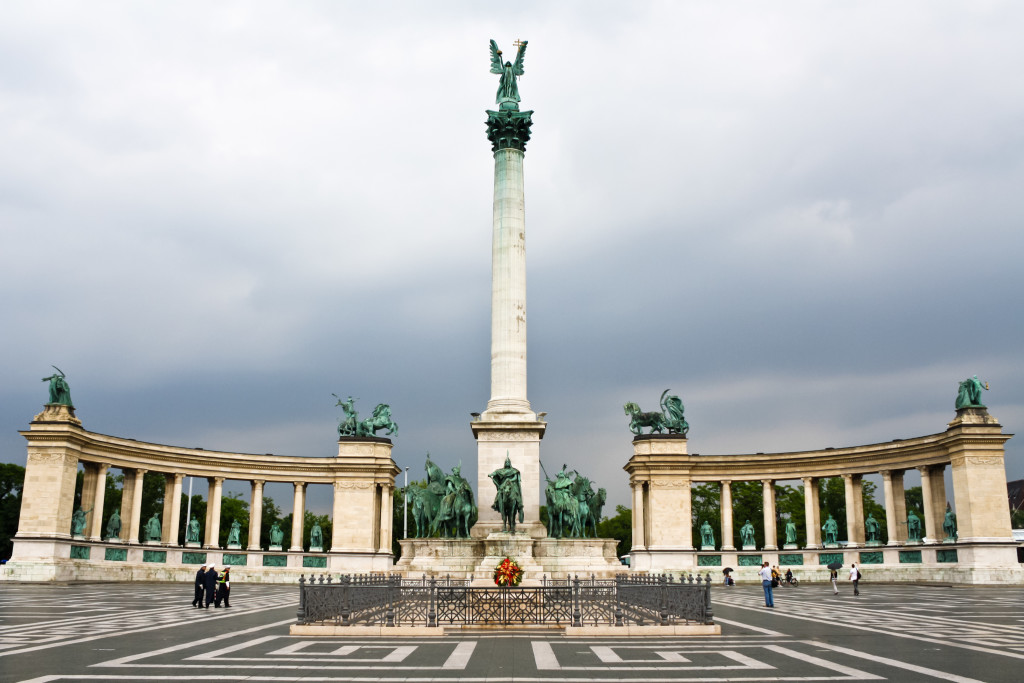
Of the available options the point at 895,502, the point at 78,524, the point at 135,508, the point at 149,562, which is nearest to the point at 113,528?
the point at 135,508

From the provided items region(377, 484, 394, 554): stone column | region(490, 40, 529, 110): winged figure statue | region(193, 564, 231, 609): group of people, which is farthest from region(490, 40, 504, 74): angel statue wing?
region(377, 484, 394, 554): stone column

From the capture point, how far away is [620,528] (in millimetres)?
118625

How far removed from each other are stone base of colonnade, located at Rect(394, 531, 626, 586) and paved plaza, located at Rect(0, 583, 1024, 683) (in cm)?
910

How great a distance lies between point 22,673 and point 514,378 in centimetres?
2897

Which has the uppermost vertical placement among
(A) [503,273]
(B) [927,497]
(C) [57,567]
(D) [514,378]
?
(A) [503,273]

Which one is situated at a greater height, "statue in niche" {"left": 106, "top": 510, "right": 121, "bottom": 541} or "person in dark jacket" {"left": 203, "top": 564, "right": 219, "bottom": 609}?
"statue in niche" {"left": 106, "top": 510, "right": 121, "bottom": 541}

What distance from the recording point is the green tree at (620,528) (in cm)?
11744

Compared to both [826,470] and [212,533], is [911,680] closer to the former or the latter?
[826,470]

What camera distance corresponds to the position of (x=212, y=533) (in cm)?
6881

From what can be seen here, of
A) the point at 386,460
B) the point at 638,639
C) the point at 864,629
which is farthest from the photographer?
the point at 386,460

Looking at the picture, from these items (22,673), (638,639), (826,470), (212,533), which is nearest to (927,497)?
(826,470)

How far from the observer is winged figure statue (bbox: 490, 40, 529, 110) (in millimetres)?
44875

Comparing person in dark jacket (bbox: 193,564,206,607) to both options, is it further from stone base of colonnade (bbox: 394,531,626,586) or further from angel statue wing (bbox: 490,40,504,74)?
angel statue wing (bbox: 490,40,504,74)

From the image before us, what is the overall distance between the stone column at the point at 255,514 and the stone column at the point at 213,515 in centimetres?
293
